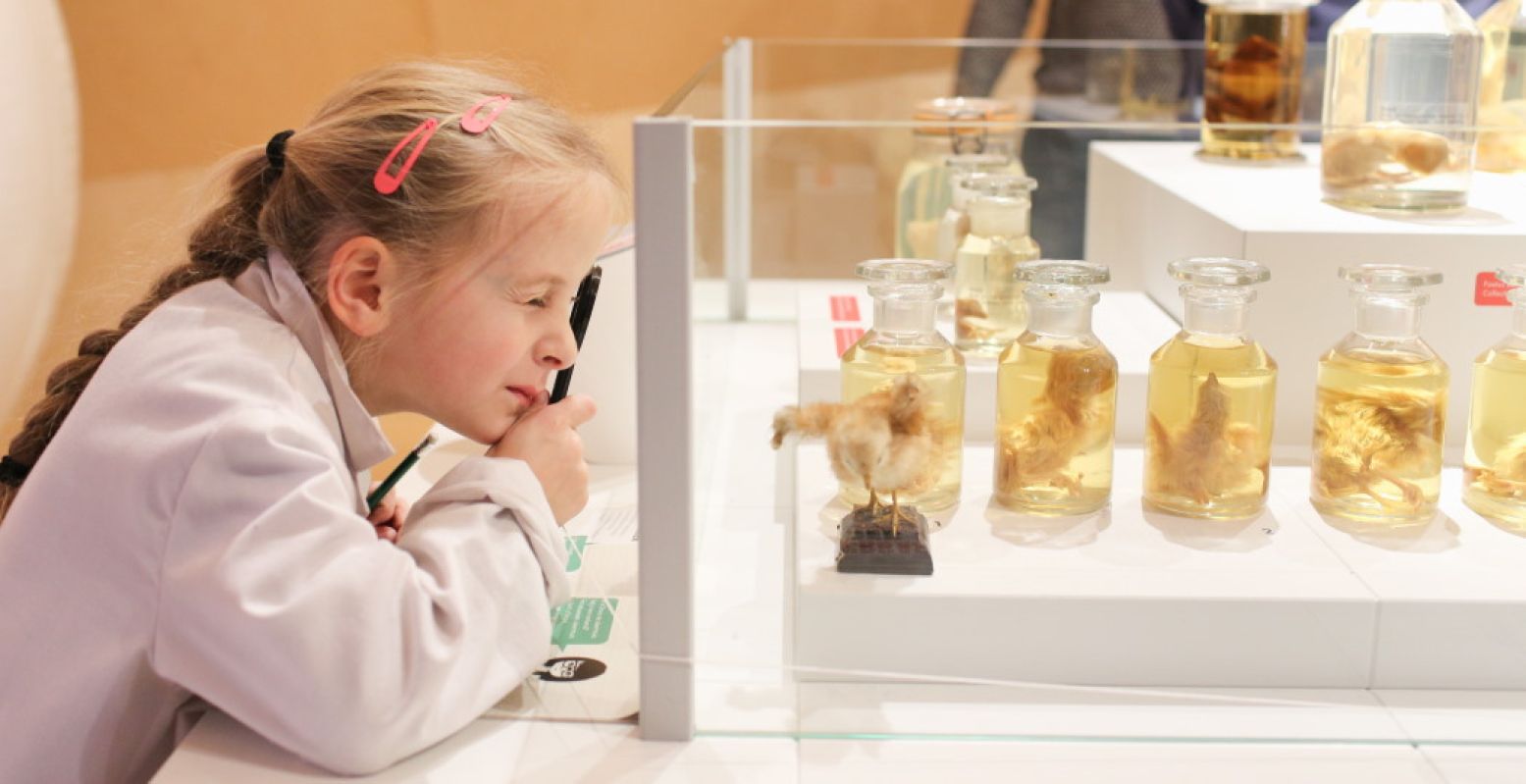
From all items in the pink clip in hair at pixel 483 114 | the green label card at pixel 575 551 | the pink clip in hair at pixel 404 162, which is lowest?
the green label card at pixel 575 551

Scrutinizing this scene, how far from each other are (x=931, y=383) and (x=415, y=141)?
371 millimetres

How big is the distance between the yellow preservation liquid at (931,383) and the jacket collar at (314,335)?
318 mm

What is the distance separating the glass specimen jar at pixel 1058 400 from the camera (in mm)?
1023

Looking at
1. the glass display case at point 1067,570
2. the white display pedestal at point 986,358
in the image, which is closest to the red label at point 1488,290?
the glass display case at point 1067,570

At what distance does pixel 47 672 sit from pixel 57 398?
0.21 m

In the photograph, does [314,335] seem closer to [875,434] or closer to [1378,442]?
[875,434]

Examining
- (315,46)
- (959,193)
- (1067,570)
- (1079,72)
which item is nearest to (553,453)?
(1067,570)

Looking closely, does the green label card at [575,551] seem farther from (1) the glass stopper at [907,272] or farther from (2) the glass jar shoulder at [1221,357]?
(2) the glass jar shoulder at [1221,357]

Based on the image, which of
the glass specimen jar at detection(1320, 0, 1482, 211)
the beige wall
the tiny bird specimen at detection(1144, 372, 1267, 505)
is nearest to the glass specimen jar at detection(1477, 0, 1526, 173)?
the glass specimen jar at detection(1320, 0, 1482, 211)

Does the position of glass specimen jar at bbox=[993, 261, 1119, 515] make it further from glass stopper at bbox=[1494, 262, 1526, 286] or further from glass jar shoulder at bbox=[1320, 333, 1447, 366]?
glass stopper at bbox=[1494, 262, 1526, 286]

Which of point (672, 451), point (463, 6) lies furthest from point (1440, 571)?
point (463, 6)

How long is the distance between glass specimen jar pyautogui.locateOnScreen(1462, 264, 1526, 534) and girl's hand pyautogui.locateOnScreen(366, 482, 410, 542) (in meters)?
0.76

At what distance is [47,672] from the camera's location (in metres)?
0.86

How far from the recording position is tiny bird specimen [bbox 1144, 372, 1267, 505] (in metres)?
1.02
